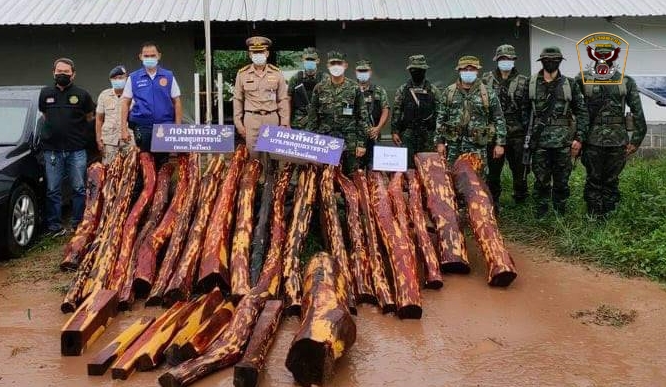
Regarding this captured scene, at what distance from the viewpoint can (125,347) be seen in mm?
4000

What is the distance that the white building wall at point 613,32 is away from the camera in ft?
35.8

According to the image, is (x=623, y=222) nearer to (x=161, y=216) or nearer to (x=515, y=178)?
(x=515, y=178)

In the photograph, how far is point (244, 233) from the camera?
5426 millimetres

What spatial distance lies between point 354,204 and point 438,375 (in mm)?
2473

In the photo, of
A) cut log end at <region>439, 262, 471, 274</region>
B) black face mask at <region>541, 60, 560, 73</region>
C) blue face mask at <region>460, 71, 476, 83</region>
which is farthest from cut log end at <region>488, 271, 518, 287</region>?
black face mask at <region>541, 60, 560, 73</region>

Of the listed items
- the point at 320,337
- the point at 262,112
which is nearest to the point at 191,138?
the point at 262,112

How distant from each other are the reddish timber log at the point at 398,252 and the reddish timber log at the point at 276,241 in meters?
0.91

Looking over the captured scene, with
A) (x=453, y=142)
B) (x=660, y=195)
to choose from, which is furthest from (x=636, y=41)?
(x=453, y=142)

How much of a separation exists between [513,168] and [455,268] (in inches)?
100

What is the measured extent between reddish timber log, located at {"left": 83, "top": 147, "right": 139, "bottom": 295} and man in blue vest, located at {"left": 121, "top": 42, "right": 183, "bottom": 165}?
0.83ft

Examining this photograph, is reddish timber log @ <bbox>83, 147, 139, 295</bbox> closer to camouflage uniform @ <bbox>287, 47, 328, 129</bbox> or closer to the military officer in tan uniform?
the military officer in tan uniform

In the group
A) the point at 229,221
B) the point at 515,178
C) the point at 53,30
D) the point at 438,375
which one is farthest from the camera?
the point at 53,30

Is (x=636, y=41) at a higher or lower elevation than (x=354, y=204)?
higher

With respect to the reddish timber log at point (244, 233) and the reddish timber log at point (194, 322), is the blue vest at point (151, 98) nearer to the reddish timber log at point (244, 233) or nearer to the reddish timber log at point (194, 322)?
the reddish timber log at point (244, 233)
